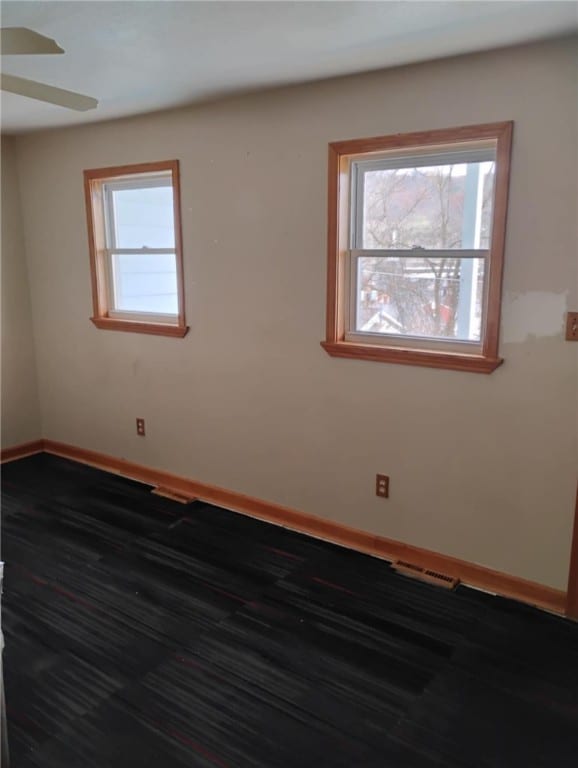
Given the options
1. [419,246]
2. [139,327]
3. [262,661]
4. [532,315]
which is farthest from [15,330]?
[532,315]

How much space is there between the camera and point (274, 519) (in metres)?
3.49

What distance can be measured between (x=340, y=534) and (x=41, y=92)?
99.2 inches

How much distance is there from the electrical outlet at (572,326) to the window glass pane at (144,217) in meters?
2.37

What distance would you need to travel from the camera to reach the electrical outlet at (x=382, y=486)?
10.1 ft

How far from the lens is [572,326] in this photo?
243cm

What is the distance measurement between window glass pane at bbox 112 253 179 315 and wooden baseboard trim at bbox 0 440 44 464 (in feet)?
4.73

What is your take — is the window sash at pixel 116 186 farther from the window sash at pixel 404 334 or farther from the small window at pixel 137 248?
the window sash at pixel 404 334

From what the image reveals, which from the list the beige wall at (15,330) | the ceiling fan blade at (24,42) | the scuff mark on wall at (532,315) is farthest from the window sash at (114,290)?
the ceiling fan blade at (24,42)

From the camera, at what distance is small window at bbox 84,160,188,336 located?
372 cm

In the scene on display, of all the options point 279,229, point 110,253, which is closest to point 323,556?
point 279,229

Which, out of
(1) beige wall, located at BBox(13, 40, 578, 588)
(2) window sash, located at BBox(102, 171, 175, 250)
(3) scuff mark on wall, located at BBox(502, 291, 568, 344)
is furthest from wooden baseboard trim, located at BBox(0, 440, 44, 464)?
(3) scuff mark on wall, located at BBox(502, 291, 568, 344)

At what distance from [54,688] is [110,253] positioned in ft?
9.34

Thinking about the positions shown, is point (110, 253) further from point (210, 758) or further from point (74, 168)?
point (210, 758)

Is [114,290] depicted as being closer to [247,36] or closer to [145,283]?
[145,283]
